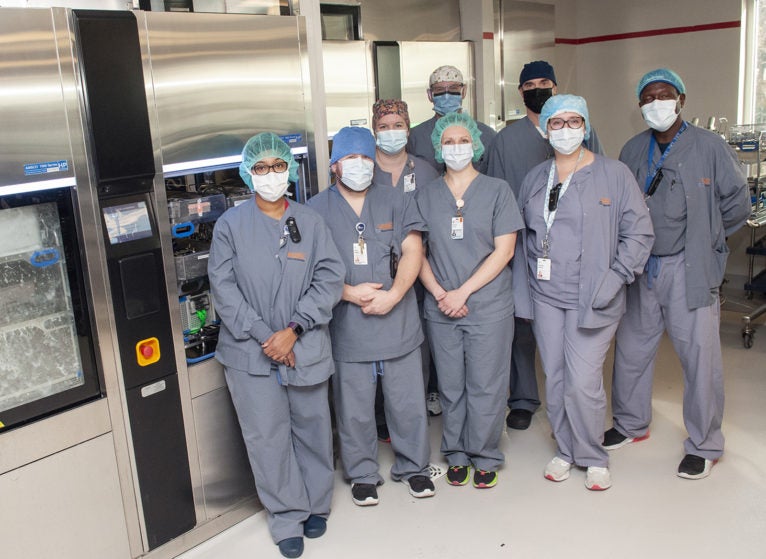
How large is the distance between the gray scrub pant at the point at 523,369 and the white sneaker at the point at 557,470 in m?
0.50

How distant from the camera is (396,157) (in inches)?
122

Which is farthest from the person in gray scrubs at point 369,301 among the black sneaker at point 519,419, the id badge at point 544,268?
the black sneaker at point 519,419

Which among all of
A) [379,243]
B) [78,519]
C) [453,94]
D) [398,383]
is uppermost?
[453,94]

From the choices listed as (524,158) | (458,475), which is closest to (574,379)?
(458,475)

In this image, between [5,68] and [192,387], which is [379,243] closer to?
[192,387]

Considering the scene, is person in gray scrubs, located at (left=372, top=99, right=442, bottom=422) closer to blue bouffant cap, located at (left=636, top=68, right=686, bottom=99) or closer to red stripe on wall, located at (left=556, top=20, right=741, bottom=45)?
blue bouffant cap, located at (left=636, top=68, right=686, bottom=99)

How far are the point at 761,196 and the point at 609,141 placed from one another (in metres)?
1.65

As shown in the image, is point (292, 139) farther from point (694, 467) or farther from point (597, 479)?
point (694, 467)

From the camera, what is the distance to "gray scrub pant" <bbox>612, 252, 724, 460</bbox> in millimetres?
2879

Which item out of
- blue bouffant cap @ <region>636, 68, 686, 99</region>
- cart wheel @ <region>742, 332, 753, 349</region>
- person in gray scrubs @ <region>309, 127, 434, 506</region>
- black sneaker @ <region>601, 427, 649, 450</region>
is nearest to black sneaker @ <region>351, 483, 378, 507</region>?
person in gray scrubs @ <region>309, 127, 434, 506</region>

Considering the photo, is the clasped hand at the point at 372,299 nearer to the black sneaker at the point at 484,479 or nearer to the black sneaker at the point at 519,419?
the black sneaker at the point at 484,479

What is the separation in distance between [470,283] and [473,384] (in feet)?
1.34

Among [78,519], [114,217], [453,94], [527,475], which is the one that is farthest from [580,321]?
[78,519]

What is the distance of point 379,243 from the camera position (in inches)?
106
